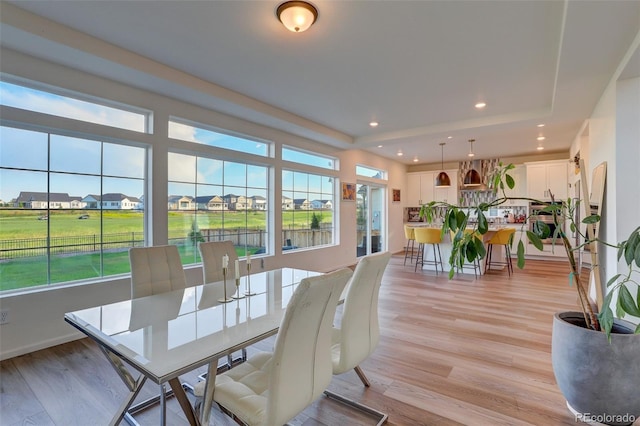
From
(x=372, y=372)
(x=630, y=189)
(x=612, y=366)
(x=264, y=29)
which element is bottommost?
(x=372, y=372)

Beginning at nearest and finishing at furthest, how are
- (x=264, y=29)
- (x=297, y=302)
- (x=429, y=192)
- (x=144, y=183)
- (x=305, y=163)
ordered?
(x=297, y=302) < (x=264, y=29) < (x=144, y=183) < (x=305, y=163) < (x=429, y=192)

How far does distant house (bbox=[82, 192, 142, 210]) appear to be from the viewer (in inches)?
130

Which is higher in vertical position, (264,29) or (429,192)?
(264,29)

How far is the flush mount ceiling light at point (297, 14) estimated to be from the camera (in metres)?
2.19

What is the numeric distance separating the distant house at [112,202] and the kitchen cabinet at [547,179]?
8.56 meters

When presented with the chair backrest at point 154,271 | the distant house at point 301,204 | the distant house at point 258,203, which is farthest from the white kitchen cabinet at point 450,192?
the chair backrest at point 154,271

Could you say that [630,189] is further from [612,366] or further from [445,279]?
[445,279]

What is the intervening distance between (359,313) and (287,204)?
4.06 meters

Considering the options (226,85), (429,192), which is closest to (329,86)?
(226,85)

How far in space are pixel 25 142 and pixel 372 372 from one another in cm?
378

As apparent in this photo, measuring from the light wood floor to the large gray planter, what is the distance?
21cm

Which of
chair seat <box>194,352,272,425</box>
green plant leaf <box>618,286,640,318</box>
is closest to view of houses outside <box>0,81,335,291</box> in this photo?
chair seat <box>194,352,272,425</box>

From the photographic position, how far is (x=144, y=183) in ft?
12.0

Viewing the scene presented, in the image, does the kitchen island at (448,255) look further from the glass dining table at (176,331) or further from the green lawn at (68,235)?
the glass dining table at (176,331)
